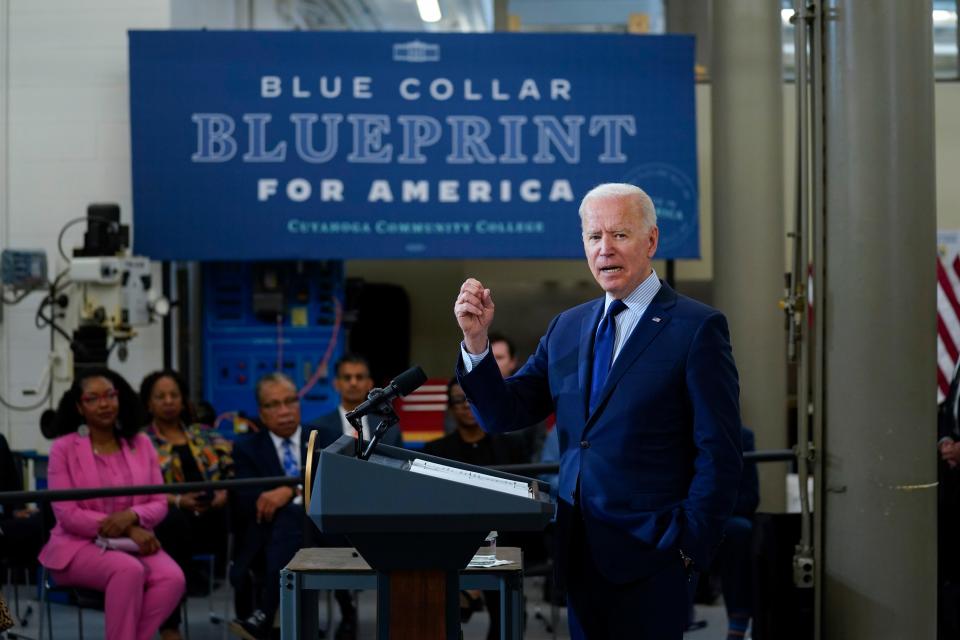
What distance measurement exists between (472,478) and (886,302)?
1876 mm

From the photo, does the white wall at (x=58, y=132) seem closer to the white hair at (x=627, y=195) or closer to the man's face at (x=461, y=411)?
the man's face at (x=461, y=411)

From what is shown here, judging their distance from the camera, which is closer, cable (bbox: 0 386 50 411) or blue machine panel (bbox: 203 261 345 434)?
cable (bbox: 0 386 50 411)

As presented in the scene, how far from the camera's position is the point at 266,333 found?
24.6 feet

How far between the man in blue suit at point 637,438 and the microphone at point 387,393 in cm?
17

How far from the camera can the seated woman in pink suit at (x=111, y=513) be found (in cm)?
468

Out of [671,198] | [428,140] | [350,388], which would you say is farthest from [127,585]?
[671,198]

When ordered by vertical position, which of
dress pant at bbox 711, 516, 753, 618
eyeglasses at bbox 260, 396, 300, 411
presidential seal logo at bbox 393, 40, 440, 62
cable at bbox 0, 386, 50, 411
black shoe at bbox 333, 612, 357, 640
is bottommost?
black shoe at bbox 333, 612, 357, 640

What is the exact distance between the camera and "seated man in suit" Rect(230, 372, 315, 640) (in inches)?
200

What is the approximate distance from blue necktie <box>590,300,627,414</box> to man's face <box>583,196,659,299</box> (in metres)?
0.08

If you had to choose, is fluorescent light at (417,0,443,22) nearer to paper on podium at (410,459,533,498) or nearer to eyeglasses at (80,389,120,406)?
eyeglasses at (80,389,120,406)

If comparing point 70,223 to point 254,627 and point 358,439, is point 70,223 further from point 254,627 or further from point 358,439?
point 358,439

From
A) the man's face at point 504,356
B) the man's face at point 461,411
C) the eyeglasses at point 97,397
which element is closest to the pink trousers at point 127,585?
the eyeglasses at point 97,397

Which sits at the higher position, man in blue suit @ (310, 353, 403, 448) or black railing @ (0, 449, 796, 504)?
man in blue suit @ (310, 353, 403, 448)

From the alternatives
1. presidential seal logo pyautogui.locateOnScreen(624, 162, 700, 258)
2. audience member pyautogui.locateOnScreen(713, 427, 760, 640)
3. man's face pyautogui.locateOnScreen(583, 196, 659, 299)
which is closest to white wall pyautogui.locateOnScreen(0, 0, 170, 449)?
presidential seal logo pyautogui.locateOnScreen(624, 162, 700, 258)
